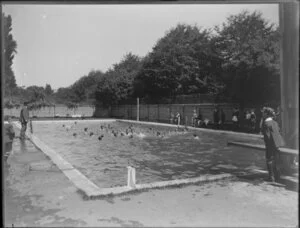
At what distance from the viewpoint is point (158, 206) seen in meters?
5.27

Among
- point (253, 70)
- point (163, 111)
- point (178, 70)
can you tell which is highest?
point (178, 70)

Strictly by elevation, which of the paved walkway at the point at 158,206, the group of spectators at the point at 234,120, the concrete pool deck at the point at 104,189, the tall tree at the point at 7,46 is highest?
the tall tree at the point at 7,46

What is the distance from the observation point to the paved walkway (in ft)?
15.1

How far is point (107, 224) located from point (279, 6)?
6.16 m

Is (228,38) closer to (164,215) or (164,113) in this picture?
(164,113)

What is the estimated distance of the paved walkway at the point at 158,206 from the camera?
15.1 ft

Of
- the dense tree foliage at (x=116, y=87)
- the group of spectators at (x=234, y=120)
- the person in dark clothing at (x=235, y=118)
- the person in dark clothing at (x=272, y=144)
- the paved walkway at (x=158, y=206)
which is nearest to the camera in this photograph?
the paved walkway at (x=158, y=206)

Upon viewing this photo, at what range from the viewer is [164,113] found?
33.2 metres

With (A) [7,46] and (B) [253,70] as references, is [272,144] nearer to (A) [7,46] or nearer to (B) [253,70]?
(A) [7,46]

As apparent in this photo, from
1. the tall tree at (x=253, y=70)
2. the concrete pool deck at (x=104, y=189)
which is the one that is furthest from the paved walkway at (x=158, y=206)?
the tall tree at (x=253, y=70)

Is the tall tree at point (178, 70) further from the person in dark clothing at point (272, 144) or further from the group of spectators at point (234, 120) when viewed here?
the person in dark clothing at point (272, 144)

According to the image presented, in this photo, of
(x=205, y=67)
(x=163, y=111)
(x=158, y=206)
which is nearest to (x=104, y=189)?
(x=158, y=206)

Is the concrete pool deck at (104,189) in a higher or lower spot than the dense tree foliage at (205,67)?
lower

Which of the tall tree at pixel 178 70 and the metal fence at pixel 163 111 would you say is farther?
the tall tree at pixel 178 70
